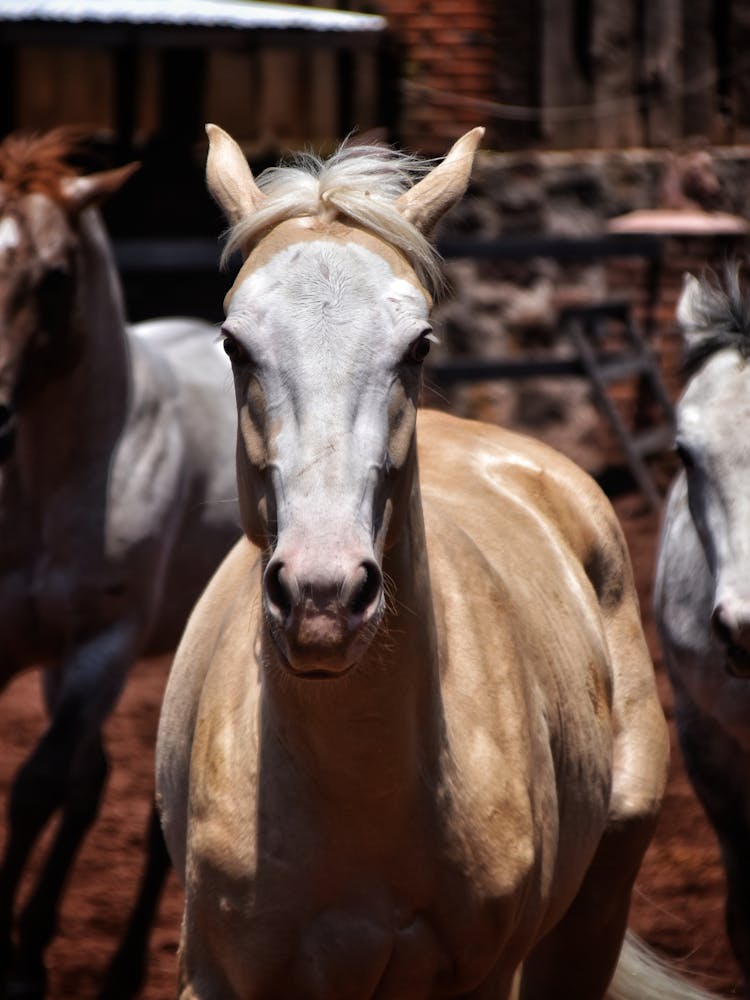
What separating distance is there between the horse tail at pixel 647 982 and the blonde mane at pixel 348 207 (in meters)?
1.85

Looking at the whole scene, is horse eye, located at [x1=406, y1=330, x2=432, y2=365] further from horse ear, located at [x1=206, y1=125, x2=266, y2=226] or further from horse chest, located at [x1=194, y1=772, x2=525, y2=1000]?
horse chest, located at [x1=194, y1=772, x2=525, y2=1000]

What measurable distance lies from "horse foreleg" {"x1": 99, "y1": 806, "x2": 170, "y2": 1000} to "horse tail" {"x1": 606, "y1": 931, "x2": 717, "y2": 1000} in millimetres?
1400

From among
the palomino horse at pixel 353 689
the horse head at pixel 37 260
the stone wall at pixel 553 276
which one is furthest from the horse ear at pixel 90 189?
the stone wall at pixel 553 276

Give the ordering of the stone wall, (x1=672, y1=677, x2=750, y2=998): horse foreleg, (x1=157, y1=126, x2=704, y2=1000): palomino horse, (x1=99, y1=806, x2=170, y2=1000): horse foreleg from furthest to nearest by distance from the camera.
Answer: the stone wall → (x1=99, y1=806, x2=170, y2=1000): horse foreleg → (x1=672, y1=677, x2=750, y2=998): horse foreleg → (x1=157, y1=126, x2=704, y2=1000): palomino horse

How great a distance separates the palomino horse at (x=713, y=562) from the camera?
3.75 m

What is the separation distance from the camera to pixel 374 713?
99.0 inches

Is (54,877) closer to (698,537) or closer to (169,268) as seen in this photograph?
(698,537)

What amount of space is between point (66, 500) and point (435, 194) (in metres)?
2.26

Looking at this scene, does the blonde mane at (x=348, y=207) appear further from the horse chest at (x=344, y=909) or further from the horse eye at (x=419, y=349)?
the horse chest at (x=344, y=909)

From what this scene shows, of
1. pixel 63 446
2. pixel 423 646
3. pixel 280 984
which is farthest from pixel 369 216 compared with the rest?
pixel 63 446

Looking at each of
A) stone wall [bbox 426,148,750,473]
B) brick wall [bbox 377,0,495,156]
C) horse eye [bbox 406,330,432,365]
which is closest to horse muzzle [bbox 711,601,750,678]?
horse eye [bbox 406,330,432,365]

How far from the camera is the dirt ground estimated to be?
182 inches

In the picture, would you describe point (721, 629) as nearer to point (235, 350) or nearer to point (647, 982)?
point (647, 982)

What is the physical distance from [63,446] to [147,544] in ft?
1.23
